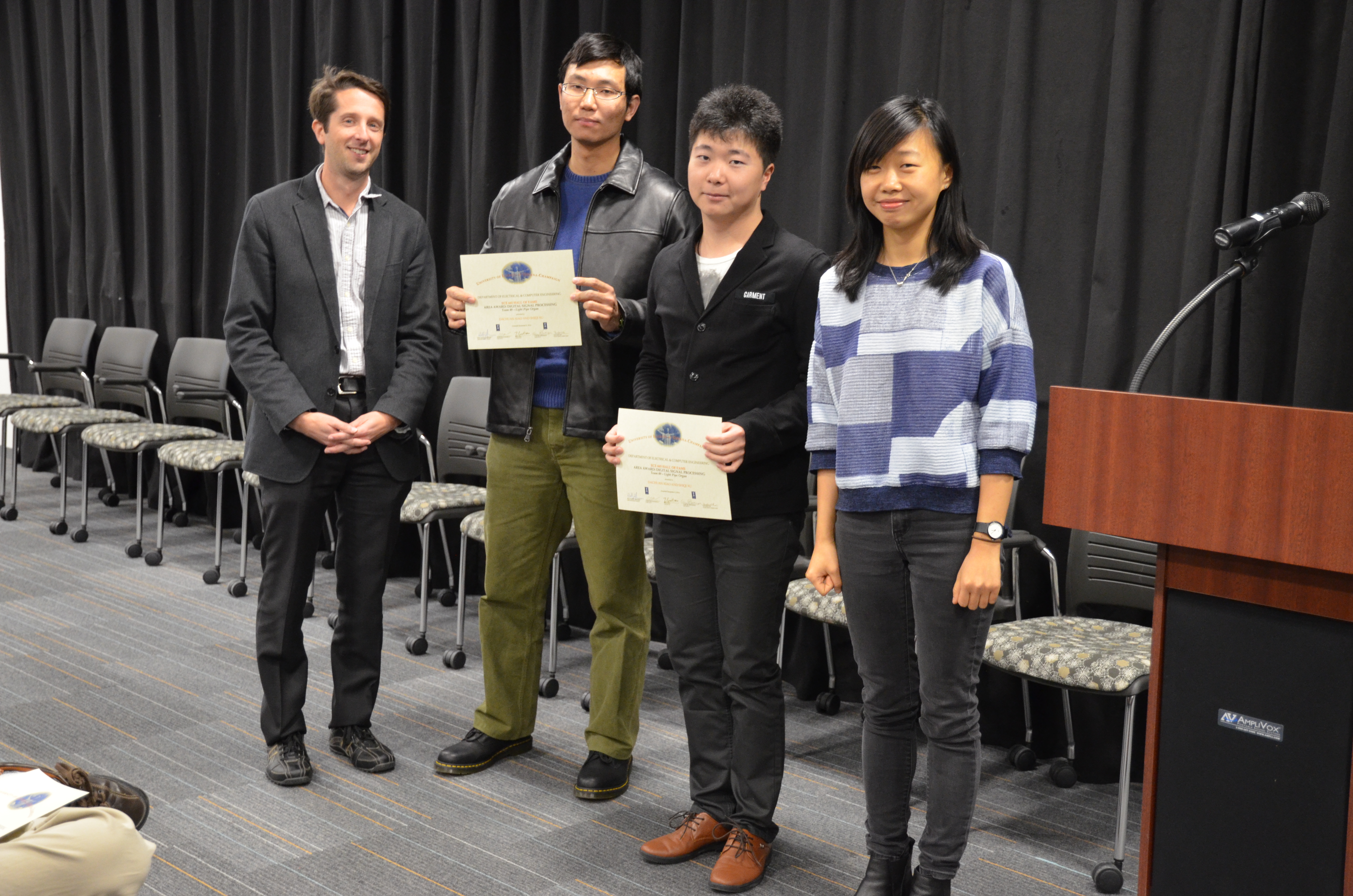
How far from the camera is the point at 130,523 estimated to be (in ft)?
20.6

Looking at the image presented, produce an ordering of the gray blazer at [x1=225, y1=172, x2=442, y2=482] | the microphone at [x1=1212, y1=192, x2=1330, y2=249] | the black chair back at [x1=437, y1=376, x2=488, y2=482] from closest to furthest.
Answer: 1. the microphone at [x1=1212, y1=192, x2=1330, y2=249]
2. the gray blazer at [x1=225, y1=172, x2=442, y2=482]
3. the black chair back at [x1=437, y1=376, x2=488, y2=482]

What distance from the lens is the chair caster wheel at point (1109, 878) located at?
2441 mm

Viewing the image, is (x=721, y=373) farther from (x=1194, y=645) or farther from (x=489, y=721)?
(x=489, y=721)

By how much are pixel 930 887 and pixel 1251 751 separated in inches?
25.3

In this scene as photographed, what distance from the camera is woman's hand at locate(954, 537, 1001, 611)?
1982 mm

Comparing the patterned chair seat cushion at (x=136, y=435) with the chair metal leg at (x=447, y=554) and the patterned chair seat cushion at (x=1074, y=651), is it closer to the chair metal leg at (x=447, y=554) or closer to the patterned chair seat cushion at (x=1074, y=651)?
the chair metal leg at (x=447, y=554)

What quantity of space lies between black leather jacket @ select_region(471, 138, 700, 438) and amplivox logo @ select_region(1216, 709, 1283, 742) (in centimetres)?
146

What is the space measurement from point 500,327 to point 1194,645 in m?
1.65

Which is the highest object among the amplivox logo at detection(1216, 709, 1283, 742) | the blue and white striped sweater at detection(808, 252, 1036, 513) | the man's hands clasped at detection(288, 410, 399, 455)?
the blue and white striped sweater at detection(808, 252, 1036, 513)

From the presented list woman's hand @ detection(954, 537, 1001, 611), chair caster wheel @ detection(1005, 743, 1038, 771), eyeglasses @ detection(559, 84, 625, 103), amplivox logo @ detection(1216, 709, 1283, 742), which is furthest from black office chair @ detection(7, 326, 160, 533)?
amplivox logo @ detection(1216, 709, 1283, 742)

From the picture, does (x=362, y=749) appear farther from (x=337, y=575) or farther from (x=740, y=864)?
(x=740, y=864)

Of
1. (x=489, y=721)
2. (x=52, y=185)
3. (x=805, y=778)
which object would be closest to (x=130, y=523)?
(x=52, y=185)

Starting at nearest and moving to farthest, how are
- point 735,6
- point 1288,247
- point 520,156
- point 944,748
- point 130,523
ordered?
point 944,748
point 1288,247
point 735,6
point 520,156
point 130,523

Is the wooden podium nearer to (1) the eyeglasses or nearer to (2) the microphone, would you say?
(2) the microphone
